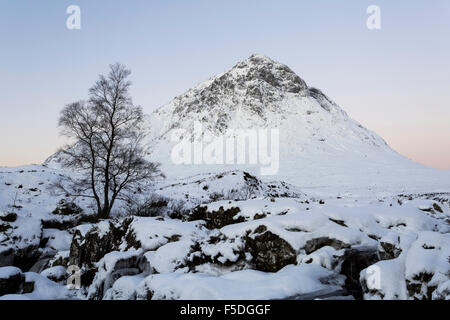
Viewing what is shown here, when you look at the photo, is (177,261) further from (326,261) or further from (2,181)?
(2,181)

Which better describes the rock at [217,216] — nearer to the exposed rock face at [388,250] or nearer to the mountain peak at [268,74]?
the exposed rock face at [388,250]

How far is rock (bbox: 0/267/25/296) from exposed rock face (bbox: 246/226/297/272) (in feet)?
21.6

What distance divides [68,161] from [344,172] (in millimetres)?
48596

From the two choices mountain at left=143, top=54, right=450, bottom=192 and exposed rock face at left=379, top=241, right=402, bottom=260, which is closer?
exposed rock face at left=379, top=241, right=402, bottom=260

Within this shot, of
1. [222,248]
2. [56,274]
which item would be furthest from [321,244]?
[56,274]

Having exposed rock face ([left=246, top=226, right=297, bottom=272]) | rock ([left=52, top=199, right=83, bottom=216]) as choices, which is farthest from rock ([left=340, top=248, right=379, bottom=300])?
rock ([left=52, top=199, right=83, bottom=216])

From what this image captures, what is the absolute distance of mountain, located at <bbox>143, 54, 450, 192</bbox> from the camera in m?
53.3

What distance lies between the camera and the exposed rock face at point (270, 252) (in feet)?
23.9

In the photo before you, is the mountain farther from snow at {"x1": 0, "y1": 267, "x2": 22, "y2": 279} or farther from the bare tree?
snow at {"x1": 0, "y1": 267, "x2": 22, "y2": 279}

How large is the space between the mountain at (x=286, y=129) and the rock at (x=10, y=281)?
42235mm

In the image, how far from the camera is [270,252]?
7531mm

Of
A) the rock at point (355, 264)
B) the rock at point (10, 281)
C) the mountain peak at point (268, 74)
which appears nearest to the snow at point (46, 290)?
the rock at point (10, 281)

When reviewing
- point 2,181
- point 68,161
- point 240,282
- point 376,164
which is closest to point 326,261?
point 240,282

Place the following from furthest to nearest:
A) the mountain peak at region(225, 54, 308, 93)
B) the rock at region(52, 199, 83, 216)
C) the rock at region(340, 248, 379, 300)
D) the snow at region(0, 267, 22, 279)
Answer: the mountain peak at region(225, 54, 308, 93) < the rock at region(52, 199, 83, 216) < the snow at region(0, 267, 22, 279) < the rock at region(340, 248, 379, 300)
